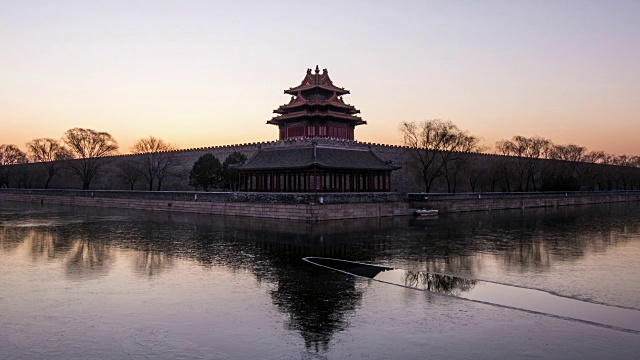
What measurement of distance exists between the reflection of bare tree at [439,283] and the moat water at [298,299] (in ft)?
0.30

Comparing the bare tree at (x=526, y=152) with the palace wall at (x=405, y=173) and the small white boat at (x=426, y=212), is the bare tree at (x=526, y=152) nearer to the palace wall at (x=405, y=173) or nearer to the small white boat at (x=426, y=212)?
the palace wall at (x=405, y=173)

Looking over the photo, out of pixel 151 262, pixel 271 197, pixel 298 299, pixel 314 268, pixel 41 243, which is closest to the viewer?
pixel 298 299

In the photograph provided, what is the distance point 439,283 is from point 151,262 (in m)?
8.53

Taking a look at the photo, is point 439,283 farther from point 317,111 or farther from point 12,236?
point 317,111

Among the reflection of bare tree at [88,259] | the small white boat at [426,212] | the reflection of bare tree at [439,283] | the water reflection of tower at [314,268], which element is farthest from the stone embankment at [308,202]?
the reflection of bare tree at [439,283]

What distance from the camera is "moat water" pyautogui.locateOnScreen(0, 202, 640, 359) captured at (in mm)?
7441

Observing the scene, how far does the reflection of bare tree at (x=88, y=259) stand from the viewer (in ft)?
44.8

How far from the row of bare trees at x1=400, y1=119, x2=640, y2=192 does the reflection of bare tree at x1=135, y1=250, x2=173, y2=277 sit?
1317 inches

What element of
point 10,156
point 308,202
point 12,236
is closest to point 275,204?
point 308,202

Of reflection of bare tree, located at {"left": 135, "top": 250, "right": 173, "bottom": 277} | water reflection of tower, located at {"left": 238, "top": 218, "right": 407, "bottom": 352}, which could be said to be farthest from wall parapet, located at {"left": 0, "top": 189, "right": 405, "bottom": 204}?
reflection of bare tree, located at {"left": 135, "top": 250, "right": 173, "bottom": 277}

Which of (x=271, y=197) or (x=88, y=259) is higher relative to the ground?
(x=271, y=197)

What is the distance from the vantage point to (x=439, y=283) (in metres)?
11.9

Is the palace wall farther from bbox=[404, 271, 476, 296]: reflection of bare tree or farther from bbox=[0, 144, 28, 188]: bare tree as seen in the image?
bbox=[404, 271, 476, 296]: reflection of bare tree

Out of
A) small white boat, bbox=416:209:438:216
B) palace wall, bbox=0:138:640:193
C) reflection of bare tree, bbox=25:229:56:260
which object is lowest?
reflection of bare tree, bbox=25:229:56:260
